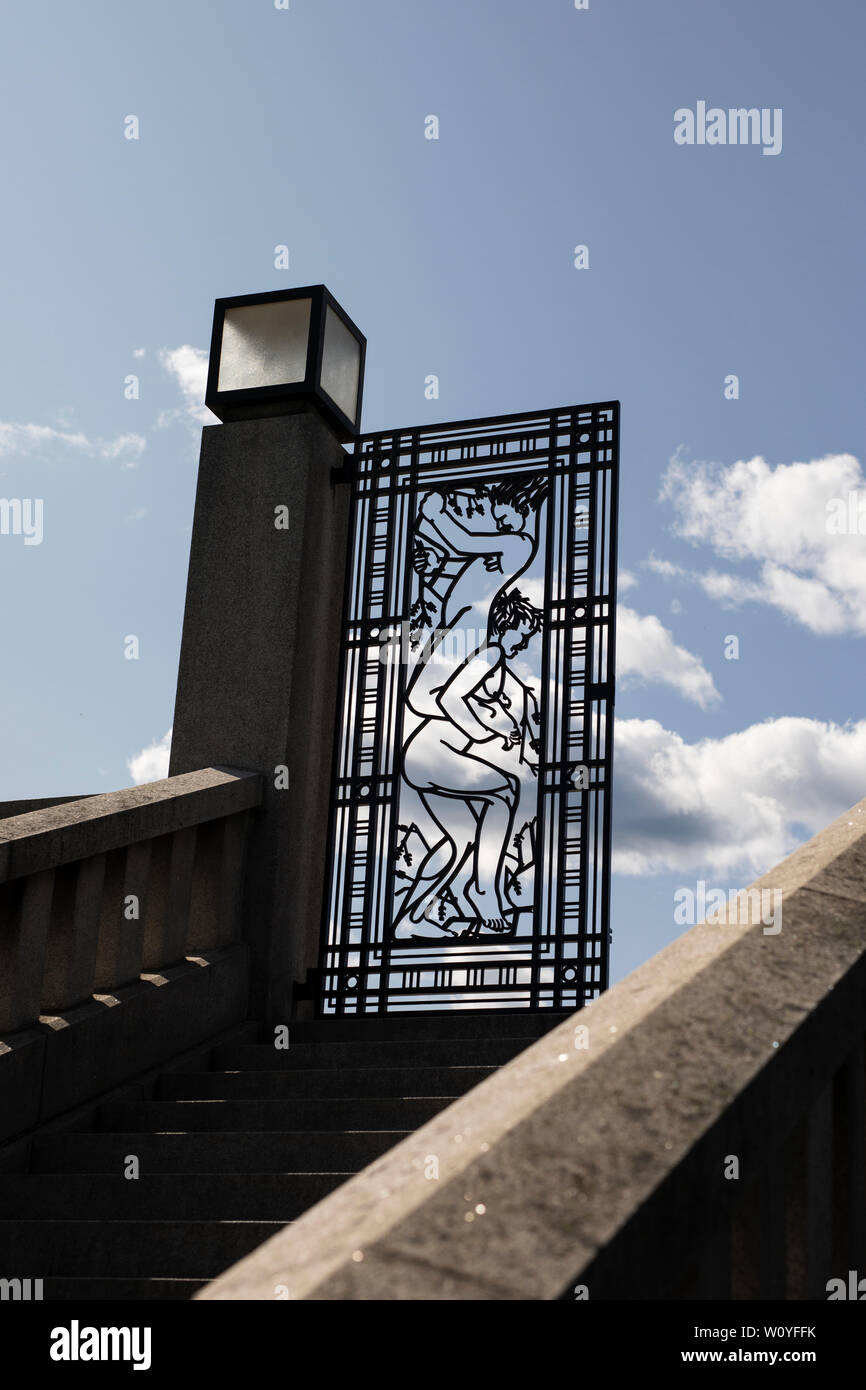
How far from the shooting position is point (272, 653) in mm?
7082

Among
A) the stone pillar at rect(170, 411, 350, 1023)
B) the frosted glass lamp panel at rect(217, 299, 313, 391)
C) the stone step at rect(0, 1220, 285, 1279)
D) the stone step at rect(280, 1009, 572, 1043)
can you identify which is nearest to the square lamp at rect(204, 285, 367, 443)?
the frosted glass lamp panel at rect(217, 299, 313, 391)

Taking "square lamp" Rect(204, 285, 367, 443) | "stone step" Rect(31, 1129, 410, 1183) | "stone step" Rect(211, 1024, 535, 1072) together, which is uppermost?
"square lamp" Rect(204, 285, 367, 443)

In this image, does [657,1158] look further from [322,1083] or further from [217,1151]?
[322,1083]

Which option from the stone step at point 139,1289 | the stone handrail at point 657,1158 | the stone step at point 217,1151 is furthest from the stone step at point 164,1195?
the stone handrail at point 657,1158

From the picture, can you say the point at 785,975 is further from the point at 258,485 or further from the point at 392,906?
the point at 258,485

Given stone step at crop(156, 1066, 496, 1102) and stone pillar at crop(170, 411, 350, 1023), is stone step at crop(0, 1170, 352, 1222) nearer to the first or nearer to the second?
stone step at crop(156, 1066, 496, 1102)

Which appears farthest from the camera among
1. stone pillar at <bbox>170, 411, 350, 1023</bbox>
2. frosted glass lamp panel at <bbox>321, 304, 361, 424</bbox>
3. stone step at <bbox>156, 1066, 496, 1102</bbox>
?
frosted glass lamp panel at <bbox>321, 304, 361, 424</bbox>

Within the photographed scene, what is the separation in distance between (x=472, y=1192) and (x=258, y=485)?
5.87 meters

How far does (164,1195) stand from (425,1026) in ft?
6.52

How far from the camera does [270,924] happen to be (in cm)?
676

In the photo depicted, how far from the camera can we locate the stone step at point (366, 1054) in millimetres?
5742

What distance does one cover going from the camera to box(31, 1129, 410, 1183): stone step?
474 cm

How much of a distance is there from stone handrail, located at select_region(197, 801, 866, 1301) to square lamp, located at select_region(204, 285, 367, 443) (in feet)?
17.0
